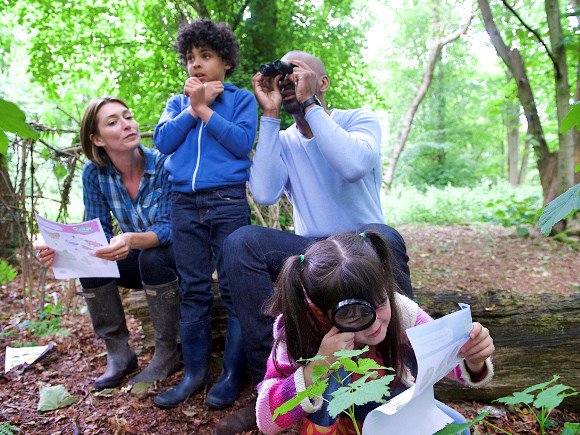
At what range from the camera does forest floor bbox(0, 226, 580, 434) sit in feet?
6.09

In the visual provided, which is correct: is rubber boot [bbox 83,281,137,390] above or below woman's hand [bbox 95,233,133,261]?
below

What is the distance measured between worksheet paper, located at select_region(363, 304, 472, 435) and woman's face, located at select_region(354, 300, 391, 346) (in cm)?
19

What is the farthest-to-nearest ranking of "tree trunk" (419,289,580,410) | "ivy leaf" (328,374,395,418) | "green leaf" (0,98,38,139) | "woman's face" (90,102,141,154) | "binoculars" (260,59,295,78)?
1. "woman's face" (90,102,141,154)
2. "binoculars" (260,59,295,78)
3. "tree trunk" (419,289,580,410)
4. "green leaf" (0,98,38,139)
5. "ivy leaf" (328,374,395,418)

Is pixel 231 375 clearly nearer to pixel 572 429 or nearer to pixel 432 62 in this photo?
pixel 572 429

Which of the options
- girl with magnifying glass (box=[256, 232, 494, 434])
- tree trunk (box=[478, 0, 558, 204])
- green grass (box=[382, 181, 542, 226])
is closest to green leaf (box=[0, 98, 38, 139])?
girl with magnifying glass (box=[256, 232, 494, 434])

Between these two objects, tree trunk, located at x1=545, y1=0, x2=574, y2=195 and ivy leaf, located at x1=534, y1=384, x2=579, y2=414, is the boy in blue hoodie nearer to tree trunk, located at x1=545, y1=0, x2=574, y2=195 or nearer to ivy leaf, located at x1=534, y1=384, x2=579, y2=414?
ivy leaf, located at x1=534, y1=384, x2=579, y2=414

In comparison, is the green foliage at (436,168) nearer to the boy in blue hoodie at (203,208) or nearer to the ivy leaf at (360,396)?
the boy in blue hoodie at (203,208)

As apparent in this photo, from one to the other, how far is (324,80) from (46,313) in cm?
280

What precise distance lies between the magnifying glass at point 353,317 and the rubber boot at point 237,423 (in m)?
0.86

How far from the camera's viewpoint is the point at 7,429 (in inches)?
70.2

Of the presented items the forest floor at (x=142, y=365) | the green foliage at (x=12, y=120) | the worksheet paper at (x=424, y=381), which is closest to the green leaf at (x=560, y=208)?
the worksheet paper at (x=424, y=381)

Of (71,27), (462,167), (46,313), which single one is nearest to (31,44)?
(71,27)

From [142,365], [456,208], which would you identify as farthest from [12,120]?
[456,208]

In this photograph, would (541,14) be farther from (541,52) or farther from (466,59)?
(466,59)
